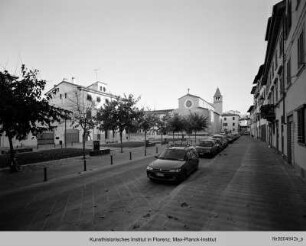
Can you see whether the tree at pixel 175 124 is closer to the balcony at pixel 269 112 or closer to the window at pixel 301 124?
the balcony at pixel 269 112

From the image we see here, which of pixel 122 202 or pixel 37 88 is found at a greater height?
pixel 37 88

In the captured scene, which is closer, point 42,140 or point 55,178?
point 55,178

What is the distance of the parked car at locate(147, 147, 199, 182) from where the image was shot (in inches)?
321

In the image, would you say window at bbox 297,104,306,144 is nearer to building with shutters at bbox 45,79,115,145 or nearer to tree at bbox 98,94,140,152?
tree at bbox 98,94,140,152

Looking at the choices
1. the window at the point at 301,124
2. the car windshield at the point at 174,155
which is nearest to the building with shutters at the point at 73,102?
the car windshield at the point at 174,155

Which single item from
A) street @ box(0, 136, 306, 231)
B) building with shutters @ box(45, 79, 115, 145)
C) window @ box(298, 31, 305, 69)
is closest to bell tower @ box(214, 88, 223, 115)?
building with shutters @ box(45, 79, 115, 145)

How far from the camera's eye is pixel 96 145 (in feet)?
62.3

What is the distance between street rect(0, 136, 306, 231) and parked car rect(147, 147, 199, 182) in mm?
386

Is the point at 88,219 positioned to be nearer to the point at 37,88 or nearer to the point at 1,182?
the point at 1,182

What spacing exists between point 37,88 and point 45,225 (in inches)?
352

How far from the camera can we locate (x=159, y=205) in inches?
231

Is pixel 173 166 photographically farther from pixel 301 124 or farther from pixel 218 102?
pixel 218 102
